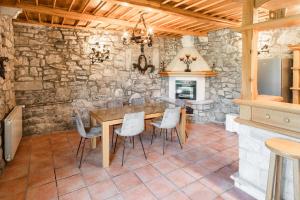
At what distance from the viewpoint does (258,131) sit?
1.99 metres

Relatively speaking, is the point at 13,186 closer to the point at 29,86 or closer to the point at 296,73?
the point at 29,86

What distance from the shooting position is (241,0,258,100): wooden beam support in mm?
2080

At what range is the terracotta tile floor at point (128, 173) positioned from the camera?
2203 millimetres

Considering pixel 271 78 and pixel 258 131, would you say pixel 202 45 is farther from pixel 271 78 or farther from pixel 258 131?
pixel 258 131

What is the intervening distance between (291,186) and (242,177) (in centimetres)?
52

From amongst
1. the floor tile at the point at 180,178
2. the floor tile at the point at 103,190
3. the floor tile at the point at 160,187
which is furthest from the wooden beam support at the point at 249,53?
the floor tile at the point at 103,190

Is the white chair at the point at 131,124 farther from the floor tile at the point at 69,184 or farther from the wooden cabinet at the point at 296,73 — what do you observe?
the wooden cabinet at the point at 296,73

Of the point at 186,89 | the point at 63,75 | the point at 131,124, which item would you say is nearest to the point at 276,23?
the point at 131,124

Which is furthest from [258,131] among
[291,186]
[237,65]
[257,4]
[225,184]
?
[237,65]

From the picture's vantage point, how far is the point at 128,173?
8.70 feet

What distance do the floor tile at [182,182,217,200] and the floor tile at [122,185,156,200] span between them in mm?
417

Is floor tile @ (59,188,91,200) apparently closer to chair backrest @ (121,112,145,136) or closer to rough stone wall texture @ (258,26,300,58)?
chair backrest @ (121,112,145,136)

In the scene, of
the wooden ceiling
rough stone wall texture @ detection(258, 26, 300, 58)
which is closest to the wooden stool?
the wooden ceiling

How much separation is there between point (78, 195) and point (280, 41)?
4.53 metres
